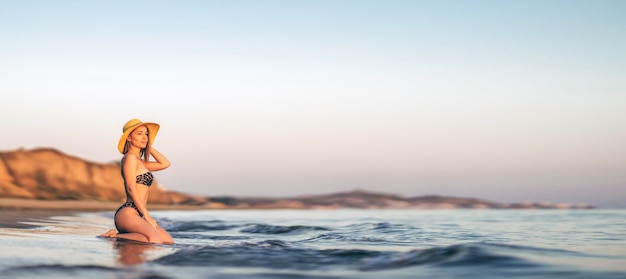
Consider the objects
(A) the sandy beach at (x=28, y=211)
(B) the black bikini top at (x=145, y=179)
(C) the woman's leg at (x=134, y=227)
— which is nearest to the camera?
(C) the woman's leg at (x=134, y=227)

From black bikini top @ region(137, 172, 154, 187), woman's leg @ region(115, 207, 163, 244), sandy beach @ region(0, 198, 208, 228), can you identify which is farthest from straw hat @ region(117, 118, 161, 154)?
sandy beach @ region(0, 198, 208, 228)

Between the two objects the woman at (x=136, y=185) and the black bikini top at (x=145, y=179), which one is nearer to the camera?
the woman at (x=136, y=185)

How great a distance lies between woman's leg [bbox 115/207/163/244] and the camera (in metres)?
9.59

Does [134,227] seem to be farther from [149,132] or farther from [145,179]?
[149,132]

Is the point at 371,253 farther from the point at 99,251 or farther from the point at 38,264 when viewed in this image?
the point at 38,264

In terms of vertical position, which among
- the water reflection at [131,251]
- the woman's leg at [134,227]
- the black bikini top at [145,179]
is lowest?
the water reflection at [131,251]

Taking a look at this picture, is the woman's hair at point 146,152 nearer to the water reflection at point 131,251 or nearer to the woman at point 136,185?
the woman at point 136,185

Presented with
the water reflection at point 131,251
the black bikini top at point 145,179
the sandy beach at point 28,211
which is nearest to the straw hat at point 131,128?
the black bikini top at point 145,179

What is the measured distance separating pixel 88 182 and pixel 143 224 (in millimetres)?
64865

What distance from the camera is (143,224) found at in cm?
963

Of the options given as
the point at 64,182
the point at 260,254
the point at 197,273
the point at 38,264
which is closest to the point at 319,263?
the point at 260,254

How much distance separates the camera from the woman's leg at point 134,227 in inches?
378

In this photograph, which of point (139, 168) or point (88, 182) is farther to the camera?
point (88, 182)

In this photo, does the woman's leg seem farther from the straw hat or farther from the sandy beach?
the sandy beach
